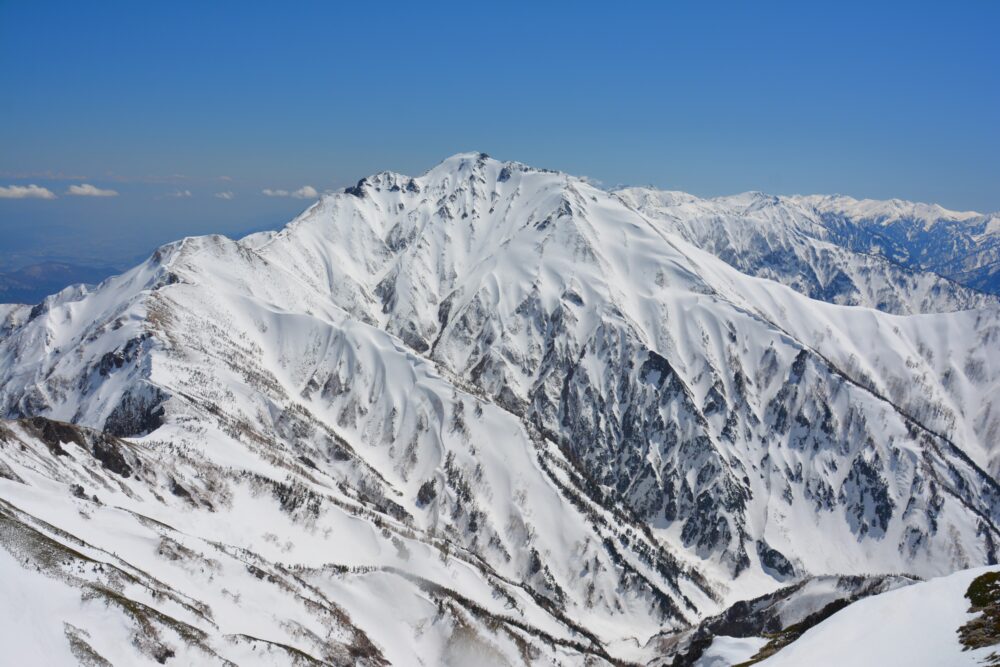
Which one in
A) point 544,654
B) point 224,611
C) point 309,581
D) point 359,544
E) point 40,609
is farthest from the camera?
point 359,544

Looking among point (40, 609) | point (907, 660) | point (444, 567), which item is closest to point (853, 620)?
point (907, 660)

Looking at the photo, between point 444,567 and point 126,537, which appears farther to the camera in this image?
point 444,567

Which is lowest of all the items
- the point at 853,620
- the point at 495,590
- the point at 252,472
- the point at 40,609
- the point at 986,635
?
the point at 495,590

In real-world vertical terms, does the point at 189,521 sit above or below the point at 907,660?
below

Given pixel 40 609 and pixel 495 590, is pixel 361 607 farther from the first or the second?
pixel 40 609

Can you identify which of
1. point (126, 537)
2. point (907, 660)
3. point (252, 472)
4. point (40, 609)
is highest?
point (907, 660)

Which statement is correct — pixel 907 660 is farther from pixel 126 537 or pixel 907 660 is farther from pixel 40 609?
pixel 126 537

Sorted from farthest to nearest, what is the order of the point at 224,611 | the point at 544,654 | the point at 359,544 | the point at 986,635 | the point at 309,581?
the point at 359,544 < the point at 544,654 < the point at 309,581 < the point at 224,611 < the point at 986,635

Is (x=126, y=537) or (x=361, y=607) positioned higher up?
(x=126, y=537)

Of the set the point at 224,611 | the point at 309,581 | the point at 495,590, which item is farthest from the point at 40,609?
the point at 495,590
